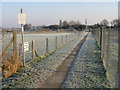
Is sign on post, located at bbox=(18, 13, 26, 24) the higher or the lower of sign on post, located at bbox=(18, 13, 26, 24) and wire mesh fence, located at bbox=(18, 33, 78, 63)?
the higher

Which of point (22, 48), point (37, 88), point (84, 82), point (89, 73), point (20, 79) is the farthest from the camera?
point (22, 48)

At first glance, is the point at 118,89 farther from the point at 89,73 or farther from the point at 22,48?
the point at 22,48

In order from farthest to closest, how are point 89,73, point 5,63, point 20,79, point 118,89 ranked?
point 5,63, point 89,73, point 20,79, point 118,89

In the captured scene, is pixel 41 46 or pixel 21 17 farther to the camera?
pixel 41 46

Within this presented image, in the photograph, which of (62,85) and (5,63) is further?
(5,63)

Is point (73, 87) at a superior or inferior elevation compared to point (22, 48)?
inferior

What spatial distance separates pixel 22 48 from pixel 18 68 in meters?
1.09

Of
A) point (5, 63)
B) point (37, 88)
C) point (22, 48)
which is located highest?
point (22, 48)

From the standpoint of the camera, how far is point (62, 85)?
5645mm

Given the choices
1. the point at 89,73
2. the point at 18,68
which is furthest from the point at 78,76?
the point at 18,68

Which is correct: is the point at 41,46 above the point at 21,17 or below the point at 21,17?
below

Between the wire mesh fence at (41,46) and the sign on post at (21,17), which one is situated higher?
the sign on post at (21,17)

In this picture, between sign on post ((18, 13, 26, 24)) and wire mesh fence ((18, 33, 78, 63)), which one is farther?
wire mesh fence ((18, 33, 78, 63))

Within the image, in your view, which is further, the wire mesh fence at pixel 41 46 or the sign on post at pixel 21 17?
the wire mesh fence at pixel 41 46
